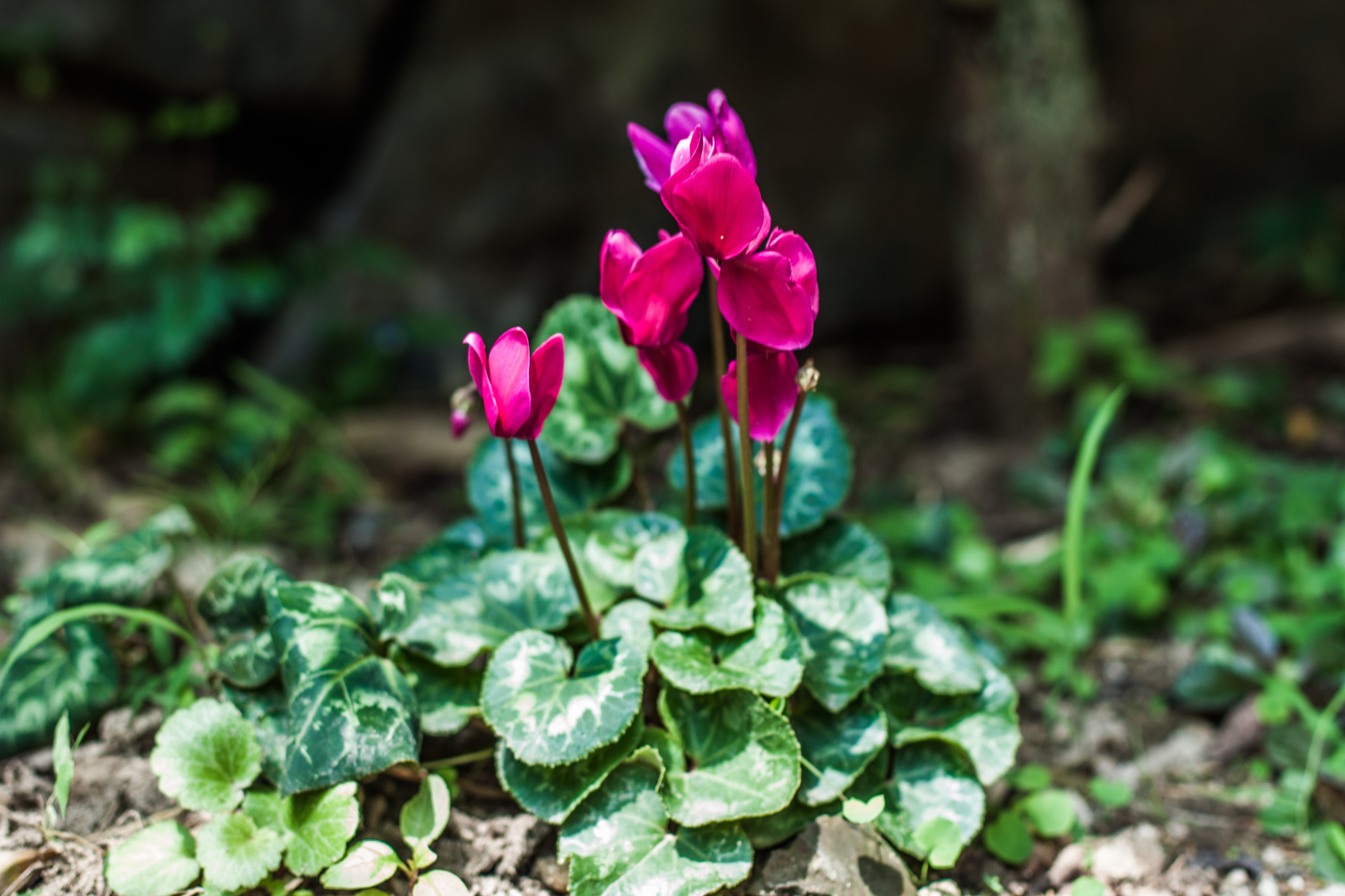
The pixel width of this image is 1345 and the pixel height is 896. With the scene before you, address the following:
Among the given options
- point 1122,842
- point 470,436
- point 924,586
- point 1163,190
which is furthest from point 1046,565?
point 1163,190

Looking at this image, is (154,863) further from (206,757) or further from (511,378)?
(511,378)

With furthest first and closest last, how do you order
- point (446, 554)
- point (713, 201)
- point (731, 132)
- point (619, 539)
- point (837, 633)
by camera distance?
point (446, 554)
point (619, 539)
point (837, 633)
point (731, 132)
point (713, 201)

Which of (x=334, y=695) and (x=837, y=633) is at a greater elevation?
(x=334, y=695)

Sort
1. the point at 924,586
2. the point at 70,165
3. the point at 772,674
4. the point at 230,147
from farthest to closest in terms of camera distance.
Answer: the point at 230,147
the point at 70,165
the point at 924,586
the point at 772,674

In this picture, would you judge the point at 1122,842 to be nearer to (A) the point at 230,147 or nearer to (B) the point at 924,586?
(B) the point at 924,586

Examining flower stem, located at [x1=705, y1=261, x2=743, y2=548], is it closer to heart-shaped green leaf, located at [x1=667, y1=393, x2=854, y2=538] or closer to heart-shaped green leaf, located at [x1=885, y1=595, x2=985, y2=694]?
heart-shaped green leaf, located at [x1=667, y1=393, x2=854, y2=538]

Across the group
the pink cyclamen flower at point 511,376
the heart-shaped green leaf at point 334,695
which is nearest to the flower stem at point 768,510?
the pink cyclamen flower at point 511,376

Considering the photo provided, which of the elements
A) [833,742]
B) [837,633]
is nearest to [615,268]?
[837,633]

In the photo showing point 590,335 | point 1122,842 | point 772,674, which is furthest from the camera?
point 590,335
